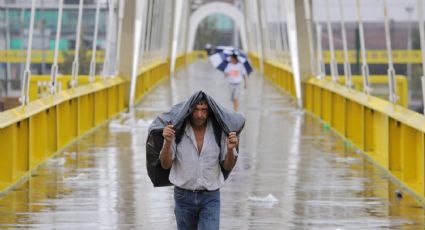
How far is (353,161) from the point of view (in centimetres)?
1756

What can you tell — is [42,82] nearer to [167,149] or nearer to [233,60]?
[233,60]

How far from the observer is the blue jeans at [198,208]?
8.20 meters

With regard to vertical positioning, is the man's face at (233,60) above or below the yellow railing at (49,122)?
above

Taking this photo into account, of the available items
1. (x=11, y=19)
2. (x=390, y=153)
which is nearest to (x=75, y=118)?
Result: (x=11, y=19)

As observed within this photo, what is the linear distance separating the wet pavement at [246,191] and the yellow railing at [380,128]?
246 mm

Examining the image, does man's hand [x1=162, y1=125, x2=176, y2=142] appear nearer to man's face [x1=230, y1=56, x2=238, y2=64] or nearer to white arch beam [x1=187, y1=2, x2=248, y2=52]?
man's face [x1=230, y1=56, x2=238, y2=64]

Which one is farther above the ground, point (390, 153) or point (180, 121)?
point (180, 121)

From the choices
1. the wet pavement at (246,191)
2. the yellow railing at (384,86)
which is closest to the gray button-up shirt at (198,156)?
the wet pavement at (246,191)

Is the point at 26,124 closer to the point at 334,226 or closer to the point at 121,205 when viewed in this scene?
the point at 121,205

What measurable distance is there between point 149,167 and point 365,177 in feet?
24.6

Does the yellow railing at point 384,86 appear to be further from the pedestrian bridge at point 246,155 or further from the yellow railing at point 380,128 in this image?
the yellow railing at point 380,128

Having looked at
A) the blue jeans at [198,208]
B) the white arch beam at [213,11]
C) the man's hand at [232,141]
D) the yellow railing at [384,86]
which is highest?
the man's hand at [232,141]

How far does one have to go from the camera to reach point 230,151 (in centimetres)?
811

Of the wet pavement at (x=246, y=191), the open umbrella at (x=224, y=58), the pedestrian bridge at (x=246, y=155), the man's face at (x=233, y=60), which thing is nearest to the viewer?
the wet pavement at (x=246, y=191)
